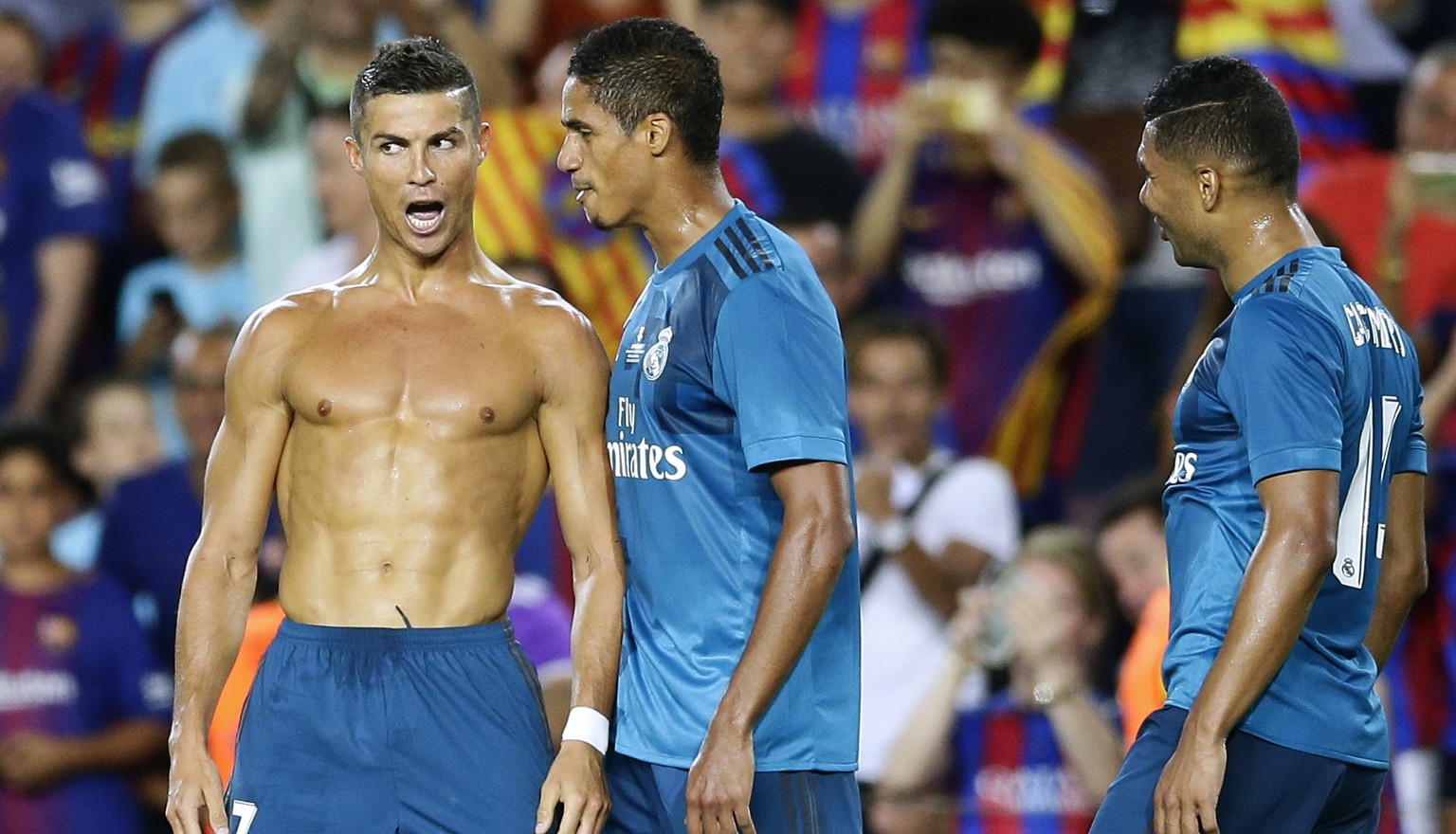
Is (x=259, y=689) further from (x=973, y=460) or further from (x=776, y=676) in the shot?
(x=973, y=460)

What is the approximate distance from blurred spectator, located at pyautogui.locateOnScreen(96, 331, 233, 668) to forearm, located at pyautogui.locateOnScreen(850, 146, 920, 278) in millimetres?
2261

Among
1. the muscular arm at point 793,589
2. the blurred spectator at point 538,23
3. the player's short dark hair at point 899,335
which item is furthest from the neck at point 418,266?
the blurred spectator at point 538,23

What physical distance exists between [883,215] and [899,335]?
28.5 inches

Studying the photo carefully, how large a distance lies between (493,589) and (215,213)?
453cm

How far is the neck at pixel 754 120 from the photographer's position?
7.35 metres

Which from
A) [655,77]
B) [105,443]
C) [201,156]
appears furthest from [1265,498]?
[201,156]

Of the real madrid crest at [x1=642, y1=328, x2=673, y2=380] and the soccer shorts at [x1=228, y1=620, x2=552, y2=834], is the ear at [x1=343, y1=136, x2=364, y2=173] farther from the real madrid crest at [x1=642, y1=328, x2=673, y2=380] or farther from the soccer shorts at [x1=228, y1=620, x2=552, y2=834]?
the soccer shorts at [x1=228, y1=620, x2=552, y2=834]

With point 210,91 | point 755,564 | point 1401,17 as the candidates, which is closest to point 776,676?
point 755,564

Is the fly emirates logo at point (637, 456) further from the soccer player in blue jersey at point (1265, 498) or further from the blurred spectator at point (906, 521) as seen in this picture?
the blurred spectator at point (906, 521)

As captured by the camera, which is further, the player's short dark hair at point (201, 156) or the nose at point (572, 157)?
the player's short dark hair at point (201, 156)

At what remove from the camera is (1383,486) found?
394cm

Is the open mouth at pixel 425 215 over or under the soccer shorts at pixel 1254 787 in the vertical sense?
over

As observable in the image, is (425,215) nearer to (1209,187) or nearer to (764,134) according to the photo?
(1209,187)

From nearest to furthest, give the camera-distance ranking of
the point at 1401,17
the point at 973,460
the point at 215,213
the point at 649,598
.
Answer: the point at 649,598 → the point at 973,460 → the point at 1401,17 → the point at 215,213
